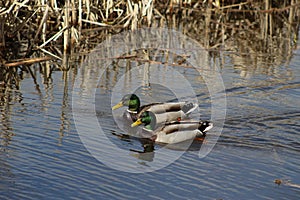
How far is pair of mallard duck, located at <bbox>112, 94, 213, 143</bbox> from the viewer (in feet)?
27.5

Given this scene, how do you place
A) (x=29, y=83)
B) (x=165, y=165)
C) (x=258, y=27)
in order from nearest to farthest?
(x=165, y=165), (x=29, y=83), (x=258, y=27)

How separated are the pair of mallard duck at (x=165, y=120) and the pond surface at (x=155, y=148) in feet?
0.76

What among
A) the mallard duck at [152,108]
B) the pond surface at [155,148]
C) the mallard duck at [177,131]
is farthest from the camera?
the mallard duck at [152,108]

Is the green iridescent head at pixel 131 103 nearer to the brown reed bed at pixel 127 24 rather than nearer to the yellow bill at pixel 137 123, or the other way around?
the yellow bill at pixel 137 123

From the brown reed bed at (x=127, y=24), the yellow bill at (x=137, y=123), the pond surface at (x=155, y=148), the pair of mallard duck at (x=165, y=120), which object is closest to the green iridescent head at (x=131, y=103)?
the pair of mallard duck at (x=165, y=120)

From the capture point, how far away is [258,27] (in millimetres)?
16875

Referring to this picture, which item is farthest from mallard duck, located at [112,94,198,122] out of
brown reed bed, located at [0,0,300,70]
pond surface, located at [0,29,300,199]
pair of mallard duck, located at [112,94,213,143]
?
brown reed bed, located at [0,0,300,70]

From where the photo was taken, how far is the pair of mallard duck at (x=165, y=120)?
330 inches

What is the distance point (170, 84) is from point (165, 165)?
3732mm

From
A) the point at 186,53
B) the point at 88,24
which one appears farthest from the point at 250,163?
the point at 88,24

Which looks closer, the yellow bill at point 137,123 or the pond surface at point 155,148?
the pond surface at point 155,148

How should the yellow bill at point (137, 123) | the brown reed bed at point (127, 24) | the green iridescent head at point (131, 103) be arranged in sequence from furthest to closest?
1. the brown reed bed at point (127, 24)
2. the green iridescent head at point (131, 103)
3. the yellow bill at point (137, 123)

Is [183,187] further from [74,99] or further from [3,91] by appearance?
[3,91]

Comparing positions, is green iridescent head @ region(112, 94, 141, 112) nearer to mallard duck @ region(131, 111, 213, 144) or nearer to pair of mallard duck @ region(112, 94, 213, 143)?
pair of mallard duck @ region(112, 94, 213, 143)
